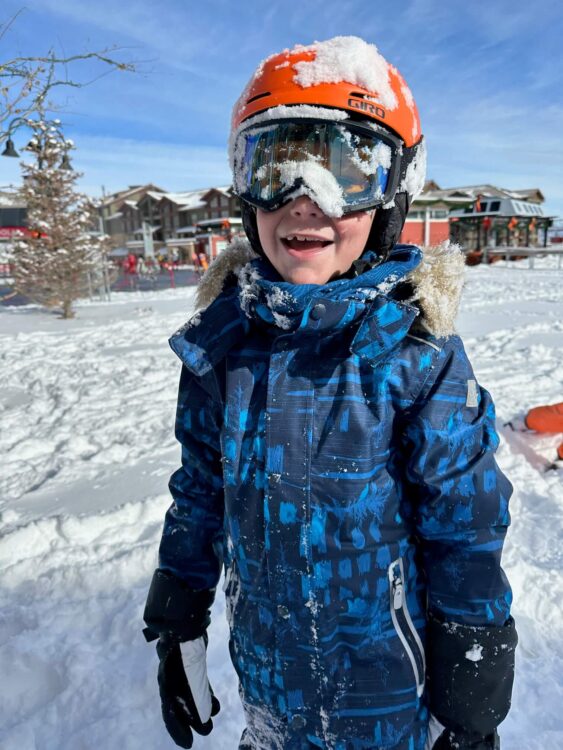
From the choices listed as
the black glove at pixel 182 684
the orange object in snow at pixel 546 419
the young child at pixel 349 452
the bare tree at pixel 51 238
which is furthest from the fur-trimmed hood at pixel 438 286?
the bare tree at pixel 51 238

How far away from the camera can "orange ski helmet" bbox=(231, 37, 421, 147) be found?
1317mm

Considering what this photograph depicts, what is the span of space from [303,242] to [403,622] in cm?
100

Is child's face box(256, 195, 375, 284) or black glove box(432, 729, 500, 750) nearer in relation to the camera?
black glove box(432, 729, 500, 750)

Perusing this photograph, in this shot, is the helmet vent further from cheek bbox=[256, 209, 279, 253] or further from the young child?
cheek bbox=[256, 209, 279, 253]

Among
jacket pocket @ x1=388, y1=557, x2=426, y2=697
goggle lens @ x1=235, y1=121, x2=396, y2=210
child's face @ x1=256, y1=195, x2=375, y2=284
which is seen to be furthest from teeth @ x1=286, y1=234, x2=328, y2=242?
jacket pocket @ x1=388, y1=557, x2=426, y2=697

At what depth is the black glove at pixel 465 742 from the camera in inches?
46.5

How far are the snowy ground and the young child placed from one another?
1.06 m

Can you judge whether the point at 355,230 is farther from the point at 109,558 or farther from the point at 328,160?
the point at 109,558

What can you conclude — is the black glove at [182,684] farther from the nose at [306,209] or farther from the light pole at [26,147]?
the light pole at [26,147]

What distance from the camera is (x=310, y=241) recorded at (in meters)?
1.33

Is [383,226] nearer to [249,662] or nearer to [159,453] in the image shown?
[249,662]

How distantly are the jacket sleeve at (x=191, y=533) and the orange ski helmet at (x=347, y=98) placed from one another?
0.65 m

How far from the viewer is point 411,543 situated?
1271mm

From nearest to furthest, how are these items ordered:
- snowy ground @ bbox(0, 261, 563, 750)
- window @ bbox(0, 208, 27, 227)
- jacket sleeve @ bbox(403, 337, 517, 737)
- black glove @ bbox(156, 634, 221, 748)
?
1. jacket sleeve @ bbox(403, 337, 517, 737)
2. black glove @ bbox(156, 634, 221, 748)
3. snowy ground @ bbox(0, 261, 563, 750)
4. window @ bbox(0, 208, 27, 227)
